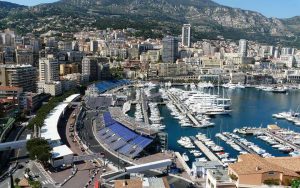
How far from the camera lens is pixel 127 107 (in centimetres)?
4634

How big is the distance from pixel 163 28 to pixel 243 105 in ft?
283

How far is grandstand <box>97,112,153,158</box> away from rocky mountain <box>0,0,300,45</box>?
8677 cm

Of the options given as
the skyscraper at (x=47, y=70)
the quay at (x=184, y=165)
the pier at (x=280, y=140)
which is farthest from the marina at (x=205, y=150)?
the skyscraper at (x=47, y=70)

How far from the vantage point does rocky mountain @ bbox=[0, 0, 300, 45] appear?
121688mm

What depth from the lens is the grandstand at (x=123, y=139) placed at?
2562 cm

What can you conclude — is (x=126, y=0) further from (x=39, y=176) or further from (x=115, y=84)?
(x=39, y=176)

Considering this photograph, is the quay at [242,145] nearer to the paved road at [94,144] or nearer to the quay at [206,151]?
the quay at [206,151]

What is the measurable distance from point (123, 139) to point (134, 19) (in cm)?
12740

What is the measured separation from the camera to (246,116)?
45.7 meters

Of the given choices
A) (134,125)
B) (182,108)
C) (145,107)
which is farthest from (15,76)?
(134,125)

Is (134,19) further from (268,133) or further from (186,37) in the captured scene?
(268,133)

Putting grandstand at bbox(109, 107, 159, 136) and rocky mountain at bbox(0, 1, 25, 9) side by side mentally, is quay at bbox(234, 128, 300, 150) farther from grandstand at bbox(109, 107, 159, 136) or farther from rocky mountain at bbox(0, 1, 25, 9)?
rocky mountain at bbox(0, 1, 25, 9)

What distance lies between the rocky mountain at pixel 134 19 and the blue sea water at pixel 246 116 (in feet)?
212

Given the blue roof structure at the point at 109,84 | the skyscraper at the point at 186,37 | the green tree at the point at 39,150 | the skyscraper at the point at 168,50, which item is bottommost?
the green tree at the point at 39,150
